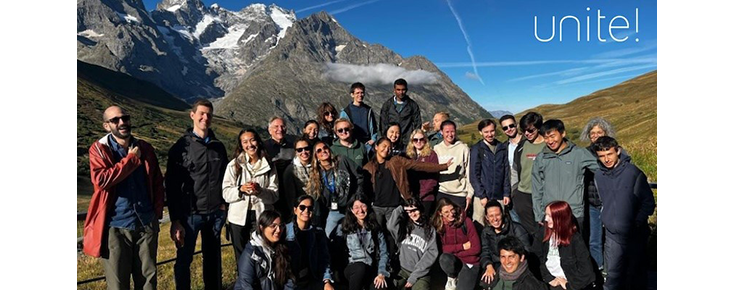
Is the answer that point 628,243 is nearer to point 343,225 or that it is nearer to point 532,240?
point 532,240

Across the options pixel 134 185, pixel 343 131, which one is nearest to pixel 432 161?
pixel 343 131

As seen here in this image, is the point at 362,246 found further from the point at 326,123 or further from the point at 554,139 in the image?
the point at 554,139

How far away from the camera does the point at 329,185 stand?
24.2ft

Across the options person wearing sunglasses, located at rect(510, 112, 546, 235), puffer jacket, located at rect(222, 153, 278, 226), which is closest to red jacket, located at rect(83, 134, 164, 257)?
puffer jacket, located at rect(222, 153, 278, 226)

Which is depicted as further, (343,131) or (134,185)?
(343,131)

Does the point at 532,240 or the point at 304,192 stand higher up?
the point at 304,192

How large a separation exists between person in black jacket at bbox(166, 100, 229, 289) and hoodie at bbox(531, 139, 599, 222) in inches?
177

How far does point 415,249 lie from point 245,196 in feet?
8.12

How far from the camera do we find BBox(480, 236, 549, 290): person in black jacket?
21.7 feet

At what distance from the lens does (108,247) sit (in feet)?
20.5

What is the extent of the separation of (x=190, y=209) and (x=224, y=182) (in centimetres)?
56

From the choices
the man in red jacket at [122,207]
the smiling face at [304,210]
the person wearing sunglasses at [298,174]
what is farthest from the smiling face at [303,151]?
the man in red jacket at [122,207]

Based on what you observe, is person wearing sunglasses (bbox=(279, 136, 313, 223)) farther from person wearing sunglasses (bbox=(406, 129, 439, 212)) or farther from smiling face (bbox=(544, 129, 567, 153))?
smiling face (bbox=(544, 129, 567, 153))

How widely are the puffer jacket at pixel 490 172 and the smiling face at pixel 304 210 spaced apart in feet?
9.45
